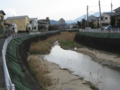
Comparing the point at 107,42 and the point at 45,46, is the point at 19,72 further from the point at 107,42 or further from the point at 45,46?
the point at 45,46

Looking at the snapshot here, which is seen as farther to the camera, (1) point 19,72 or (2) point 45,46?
(2) point 45,46

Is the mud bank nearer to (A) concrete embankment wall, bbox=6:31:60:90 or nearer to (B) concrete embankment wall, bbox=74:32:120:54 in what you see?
(A) concrete embankment wall, bbox=6:31:60:90

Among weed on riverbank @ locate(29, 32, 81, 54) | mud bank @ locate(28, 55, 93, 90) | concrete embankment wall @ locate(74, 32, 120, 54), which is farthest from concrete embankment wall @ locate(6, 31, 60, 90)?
weed on riverbank @ locate(29, 32, 81, 54)

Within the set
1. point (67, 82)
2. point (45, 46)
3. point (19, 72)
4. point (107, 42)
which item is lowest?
point (67, 82)

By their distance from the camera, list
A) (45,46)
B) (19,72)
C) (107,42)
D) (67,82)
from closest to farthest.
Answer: (19,72) → (67,82) → (107,42) → (45,46)

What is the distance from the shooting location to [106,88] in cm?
1034

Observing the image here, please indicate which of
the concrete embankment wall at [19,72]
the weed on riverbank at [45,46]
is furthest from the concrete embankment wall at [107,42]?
the concrete embankment wall at [19,72]

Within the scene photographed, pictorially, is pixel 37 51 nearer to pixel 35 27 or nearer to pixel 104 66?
pixel 104 66

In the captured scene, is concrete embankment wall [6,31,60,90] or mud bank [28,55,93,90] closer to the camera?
concrete embankment wall [6,31,60,90]

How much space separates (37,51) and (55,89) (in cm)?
1673

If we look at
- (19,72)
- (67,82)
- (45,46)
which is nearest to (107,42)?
(67,82)

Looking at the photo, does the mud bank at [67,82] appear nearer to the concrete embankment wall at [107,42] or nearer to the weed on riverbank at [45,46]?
the concrete embankment wall at [107,42]

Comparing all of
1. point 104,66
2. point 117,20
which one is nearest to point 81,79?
point 104,66

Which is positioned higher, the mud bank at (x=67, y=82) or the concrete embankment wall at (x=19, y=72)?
the concrete embankment wall at (x=19, y=72)
